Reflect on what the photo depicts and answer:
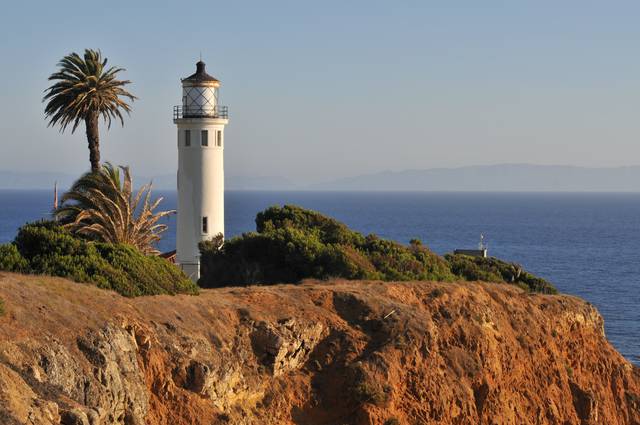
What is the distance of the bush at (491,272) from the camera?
39.1 m

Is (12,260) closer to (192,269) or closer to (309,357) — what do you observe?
(309,357)

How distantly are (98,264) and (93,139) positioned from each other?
16.7m

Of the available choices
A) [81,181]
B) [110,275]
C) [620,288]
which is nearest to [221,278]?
[81,181]

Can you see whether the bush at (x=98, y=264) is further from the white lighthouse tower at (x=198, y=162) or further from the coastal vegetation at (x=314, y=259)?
the white lighthouse tower at (x=198, y=162)

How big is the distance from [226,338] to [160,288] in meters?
2.58

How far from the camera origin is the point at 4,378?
15258 mm

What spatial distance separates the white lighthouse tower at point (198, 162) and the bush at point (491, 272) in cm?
999

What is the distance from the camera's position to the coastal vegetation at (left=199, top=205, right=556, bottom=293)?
110ft

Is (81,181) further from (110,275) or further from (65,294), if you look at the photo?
(65,294)

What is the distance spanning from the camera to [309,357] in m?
24.8

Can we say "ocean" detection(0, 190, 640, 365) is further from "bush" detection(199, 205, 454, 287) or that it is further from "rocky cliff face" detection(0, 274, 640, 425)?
"rocky cliff face" detection(0, 274, 640, 425)

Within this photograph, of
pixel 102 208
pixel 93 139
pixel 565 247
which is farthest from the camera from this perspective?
pixel 565 247

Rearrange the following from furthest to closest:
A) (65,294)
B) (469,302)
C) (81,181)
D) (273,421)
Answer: (81,181), (469,302), (273,421), (65,294)

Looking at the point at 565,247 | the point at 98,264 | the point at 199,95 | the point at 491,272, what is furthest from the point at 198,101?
the point at 565,247
